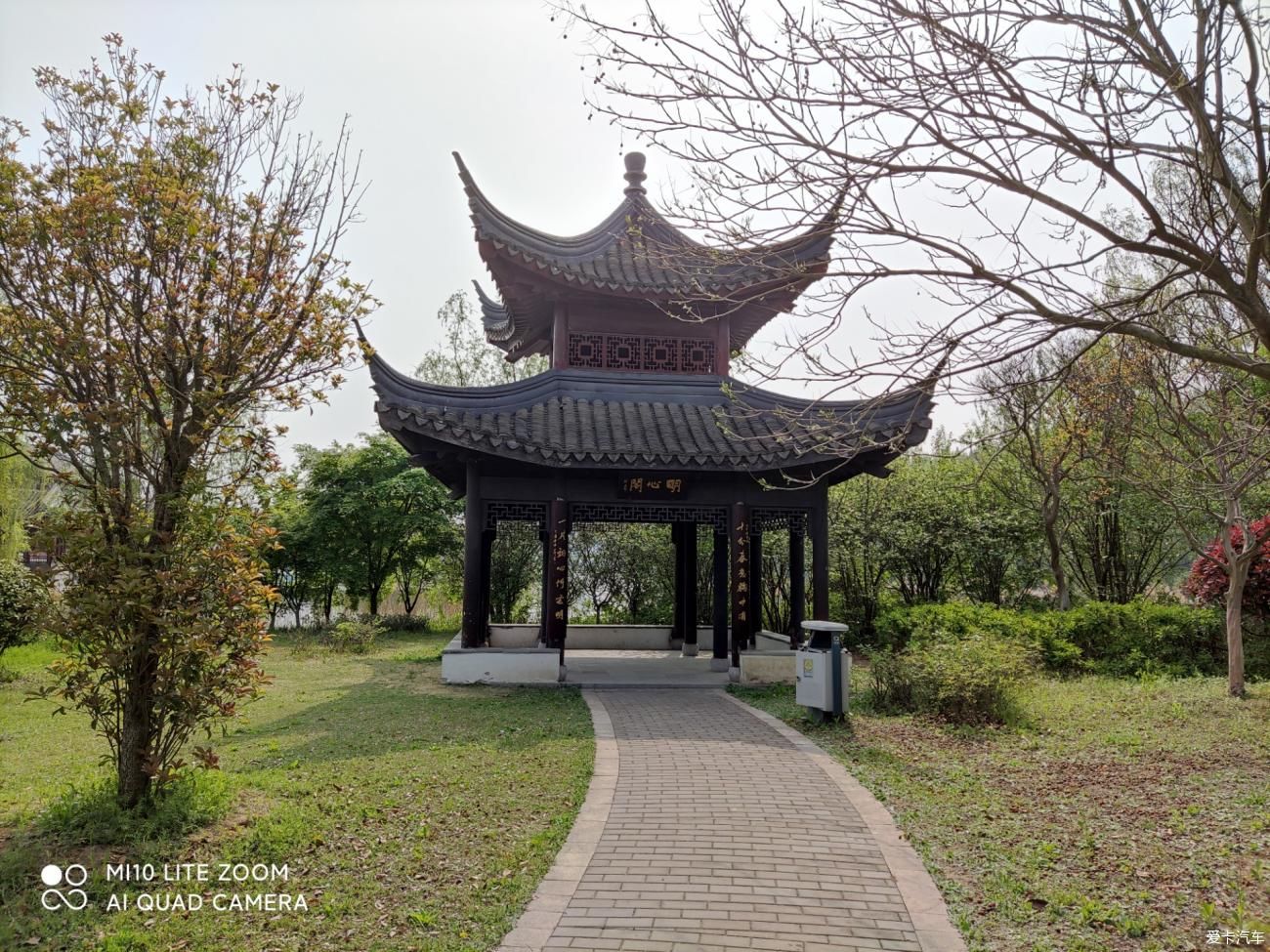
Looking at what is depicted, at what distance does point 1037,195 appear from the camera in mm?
3883

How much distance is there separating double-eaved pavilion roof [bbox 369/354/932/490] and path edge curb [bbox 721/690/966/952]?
4.01 m

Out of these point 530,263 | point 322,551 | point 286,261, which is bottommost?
point 322,551

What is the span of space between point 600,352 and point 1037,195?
29.0 feet

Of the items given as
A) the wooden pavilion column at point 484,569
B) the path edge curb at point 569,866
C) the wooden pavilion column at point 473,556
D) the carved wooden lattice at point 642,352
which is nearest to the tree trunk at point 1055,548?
the carved wooden lattice at point 642,352

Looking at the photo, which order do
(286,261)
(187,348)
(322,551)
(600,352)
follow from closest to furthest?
(187,348) < (286,261) < (600,352) < (322,551)

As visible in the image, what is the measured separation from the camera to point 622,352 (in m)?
12.4

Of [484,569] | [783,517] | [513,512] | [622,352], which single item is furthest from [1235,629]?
[484,569]

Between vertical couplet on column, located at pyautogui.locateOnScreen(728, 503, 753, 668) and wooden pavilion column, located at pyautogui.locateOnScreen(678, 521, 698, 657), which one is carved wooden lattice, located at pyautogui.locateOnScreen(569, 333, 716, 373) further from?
wooden pavilion column, located at pyautogui.locateOnScreen(678, 521, 698, 657)

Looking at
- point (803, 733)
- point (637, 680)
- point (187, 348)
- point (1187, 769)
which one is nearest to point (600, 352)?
point (637, 680)

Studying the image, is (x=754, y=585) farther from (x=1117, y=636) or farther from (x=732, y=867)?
(x=732, y=867)

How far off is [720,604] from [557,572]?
11.4 feet

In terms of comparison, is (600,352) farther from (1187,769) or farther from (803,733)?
(1187,769)

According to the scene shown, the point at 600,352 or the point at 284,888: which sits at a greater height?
the point at 600,352

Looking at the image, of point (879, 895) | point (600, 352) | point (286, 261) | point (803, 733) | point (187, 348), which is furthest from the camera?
point (600, 352)
